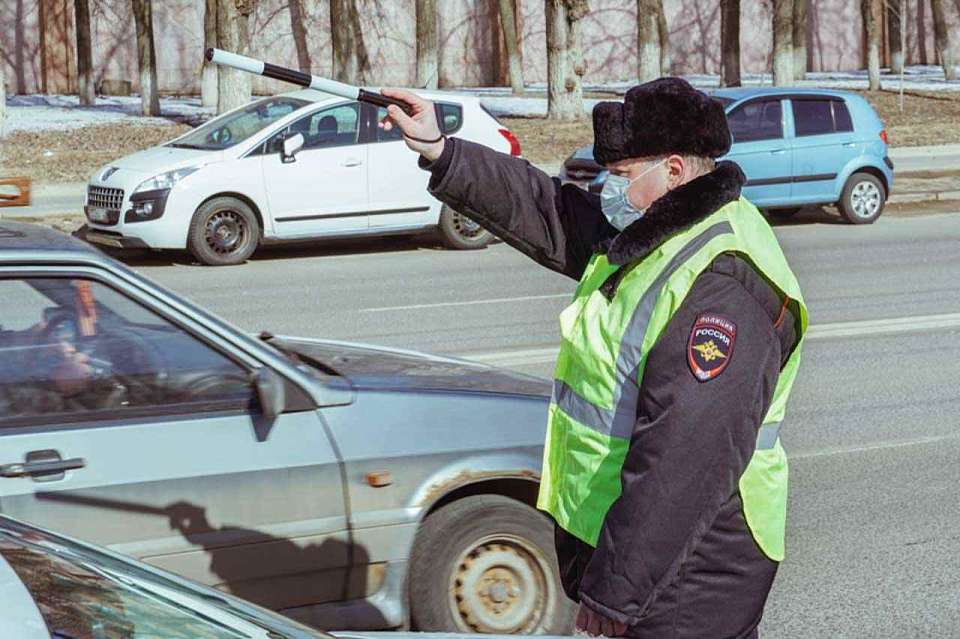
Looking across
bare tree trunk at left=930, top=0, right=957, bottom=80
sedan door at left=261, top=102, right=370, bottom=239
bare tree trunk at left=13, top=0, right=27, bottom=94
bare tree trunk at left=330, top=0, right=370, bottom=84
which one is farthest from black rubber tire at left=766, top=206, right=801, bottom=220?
bare tree trunk at left=930, top=0, right=957, bottom=80

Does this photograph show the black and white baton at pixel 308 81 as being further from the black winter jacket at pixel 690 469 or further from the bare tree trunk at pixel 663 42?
the bare tree trunk at pixel 663 42

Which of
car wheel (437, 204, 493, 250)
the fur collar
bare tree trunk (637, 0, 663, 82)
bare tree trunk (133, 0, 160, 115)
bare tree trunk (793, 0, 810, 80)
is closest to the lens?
the fur collar

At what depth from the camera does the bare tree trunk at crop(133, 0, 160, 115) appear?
29281 mm

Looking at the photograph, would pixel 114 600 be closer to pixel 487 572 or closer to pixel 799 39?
pixel 487 572

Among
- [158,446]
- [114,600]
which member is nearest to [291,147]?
[158,446]

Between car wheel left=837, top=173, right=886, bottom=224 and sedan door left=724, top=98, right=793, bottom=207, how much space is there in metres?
0.84

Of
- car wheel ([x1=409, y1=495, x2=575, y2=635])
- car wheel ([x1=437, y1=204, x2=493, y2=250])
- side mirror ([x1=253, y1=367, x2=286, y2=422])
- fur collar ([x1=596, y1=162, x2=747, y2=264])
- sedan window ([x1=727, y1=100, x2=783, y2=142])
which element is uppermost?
sedan window ([x1=727, y1=100, x2=783, y2=142])

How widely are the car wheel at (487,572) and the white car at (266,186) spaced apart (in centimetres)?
1044

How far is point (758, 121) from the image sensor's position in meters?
17.9

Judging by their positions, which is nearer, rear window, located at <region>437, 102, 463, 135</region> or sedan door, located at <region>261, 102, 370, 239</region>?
sedan door, located at <region>261, 102, 370, 239</region>

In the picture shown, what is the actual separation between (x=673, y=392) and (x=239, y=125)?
1328 centimetres

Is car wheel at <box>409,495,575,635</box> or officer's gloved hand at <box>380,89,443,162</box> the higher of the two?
officer's gloved hand at <box>380,89,443,162</box>

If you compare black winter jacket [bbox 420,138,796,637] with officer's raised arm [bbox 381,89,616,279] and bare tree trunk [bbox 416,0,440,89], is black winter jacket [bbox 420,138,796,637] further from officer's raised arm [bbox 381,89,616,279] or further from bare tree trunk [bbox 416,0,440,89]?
bare tree trunk [bbox 416,0,440,89]

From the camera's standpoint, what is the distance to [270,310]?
12328 mm
